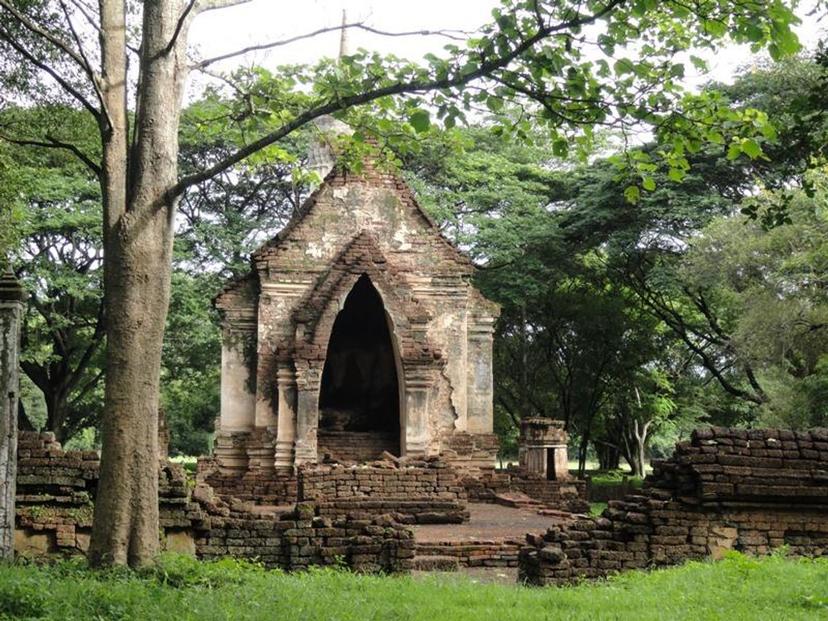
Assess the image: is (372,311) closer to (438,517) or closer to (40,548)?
(438,517)

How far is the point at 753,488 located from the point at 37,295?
1807cm

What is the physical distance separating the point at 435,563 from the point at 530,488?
9.05 meters

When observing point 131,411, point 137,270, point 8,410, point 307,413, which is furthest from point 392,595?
point 307,413

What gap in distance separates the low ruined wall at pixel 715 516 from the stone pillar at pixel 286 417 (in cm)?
915

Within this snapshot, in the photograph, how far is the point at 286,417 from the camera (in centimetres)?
1780

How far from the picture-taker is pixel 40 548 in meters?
9.50

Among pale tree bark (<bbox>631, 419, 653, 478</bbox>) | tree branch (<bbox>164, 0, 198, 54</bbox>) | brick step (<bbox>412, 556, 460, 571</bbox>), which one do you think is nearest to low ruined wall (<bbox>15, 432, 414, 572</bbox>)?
brick step (<bbox>412, 556, 460, 571</bbox>)

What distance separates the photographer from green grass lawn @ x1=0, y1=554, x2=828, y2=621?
6.14 m

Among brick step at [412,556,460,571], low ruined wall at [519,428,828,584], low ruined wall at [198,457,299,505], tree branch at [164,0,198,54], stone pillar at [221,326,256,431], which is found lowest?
brick step at [412,556,460,571]

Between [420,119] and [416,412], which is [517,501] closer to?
[416,412]

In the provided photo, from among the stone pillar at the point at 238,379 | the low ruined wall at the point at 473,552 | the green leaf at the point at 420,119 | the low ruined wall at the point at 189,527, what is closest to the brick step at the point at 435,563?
the low ruined wall at the point at 473,552

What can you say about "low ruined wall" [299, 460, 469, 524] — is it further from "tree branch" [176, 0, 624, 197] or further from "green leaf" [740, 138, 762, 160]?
"green leaf" [740, 138, 762, 160]

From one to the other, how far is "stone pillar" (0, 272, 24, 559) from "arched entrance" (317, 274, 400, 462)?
1103 centimetres

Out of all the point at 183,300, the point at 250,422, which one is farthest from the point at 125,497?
the point at 183,300
